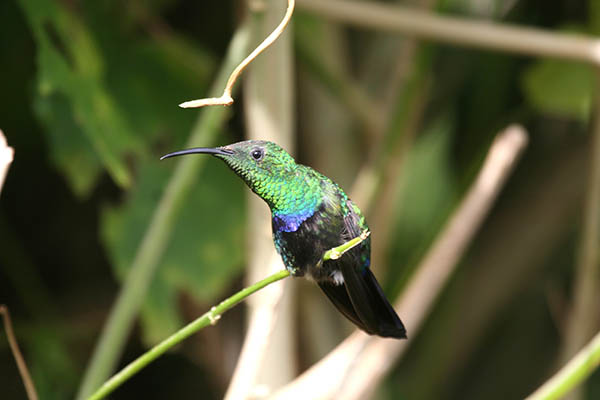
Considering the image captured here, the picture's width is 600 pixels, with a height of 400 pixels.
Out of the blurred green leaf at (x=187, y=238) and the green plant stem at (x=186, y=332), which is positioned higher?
the green plant stem at (x=186, y=332)

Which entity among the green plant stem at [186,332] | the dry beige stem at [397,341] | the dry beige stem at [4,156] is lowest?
the dry beige stem at [397,341]

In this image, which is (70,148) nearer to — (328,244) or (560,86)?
(328,244)

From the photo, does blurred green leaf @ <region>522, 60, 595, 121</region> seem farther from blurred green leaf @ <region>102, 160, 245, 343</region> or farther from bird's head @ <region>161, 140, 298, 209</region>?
bird's head @ <region>161, 140, 298, 209</region>

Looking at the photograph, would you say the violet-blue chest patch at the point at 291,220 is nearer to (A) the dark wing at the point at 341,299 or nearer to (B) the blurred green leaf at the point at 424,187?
(A) the dark wing at the point at 341,299

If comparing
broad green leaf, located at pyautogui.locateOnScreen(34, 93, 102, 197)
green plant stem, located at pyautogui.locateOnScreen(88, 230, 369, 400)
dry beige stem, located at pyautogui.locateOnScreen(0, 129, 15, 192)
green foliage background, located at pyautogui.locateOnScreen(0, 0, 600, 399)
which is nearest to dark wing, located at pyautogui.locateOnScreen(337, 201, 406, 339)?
green plant stem, located at pyautogui.locateOnScreen(88, 230, 369, 400)

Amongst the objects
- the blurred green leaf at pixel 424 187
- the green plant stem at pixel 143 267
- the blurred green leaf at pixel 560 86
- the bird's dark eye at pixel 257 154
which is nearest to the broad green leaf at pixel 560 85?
the blurred green leaf at pixel 560 86

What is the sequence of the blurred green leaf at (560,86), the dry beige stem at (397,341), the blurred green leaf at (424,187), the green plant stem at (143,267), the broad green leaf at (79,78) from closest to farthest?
1. the dry beige stem at (397,341)
2. the green plant stem at (143,267)
3. the broad green leaf at (79,78)
4. the blurred green leaf at (560,86)
5. the blurred green leaf at (424,187)

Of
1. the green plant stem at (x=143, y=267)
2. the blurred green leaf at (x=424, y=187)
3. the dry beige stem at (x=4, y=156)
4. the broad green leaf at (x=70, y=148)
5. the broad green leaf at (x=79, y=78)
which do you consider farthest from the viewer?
the blurred green leaf at (x=424, y=187)
